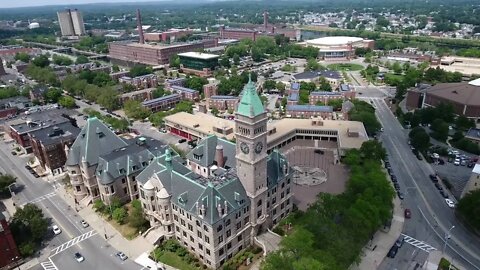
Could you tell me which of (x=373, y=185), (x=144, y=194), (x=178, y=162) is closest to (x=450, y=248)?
(x=373, y=185)

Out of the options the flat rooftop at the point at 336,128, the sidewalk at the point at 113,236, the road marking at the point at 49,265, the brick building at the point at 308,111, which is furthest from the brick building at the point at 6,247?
the brick building at the point at 308,111

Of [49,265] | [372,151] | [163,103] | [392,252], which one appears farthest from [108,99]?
[392,252]

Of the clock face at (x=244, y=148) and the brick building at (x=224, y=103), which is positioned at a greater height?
the clock face at (x=244, y=148)

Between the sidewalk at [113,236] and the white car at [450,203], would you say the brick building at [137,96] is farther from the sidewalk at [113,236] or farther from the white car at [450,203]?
the white car at [450,203]

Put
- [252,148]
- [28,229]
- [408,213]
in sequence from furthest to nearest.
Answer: [408,213]
[28,229]
[252,148]

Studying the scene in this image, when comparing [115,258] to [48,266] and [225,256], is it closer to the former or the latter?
[48,266]

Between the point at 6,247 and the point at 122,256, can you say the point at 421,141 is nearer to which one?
the point at 122,256
